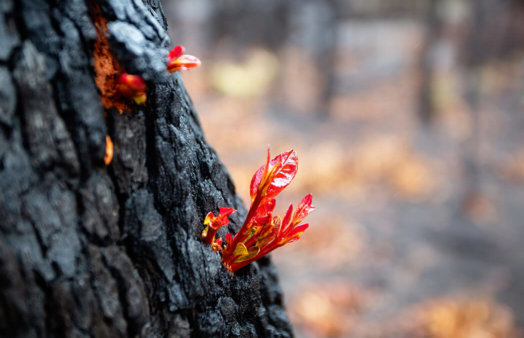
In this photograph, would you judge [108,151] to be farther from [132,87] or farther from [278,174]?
[278,174]

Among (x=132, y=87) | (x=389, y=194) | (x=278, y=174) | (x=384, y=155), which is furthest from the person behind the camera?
(x=384, y=155)

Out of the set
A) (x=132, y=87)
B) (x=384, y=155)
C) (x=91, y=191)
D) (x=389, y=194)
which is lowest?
(x=91, y=191)

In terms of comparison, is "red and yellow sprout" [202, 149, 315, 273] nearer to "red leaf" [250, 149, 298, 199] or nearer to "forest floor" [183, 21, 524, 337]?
"red leaf" [250, 149, 298, 199]

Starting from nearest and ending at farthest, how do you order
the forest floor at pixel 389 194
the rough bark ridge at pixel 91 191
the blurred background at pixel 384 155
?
the rough bark ridge at pixel 91 191
the forest floor at pixel 389 194
the blurred background at pixel 384 155

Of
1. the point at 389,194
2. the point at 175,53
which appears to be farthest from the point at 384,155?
the point at 175,53

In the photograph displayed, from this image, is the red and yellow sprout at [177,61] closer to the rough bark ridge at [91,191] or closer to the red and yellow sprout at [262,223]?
the rough bark ridge at [91,191]

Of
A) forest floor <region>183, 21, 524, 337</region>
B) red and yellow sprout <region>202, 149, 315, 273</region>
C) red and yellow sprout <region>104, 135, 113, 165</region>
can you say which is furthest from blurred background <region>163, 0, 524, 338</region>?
red and yellow sprout <region>104, 135, 113, 165</region>

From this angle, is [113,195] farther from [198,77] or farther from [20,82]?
[198,77]

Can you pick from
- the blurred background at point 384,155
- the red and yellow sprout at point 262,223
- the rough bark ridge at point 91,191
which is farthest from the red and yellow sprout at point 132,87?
the blurred background at point 384,155
